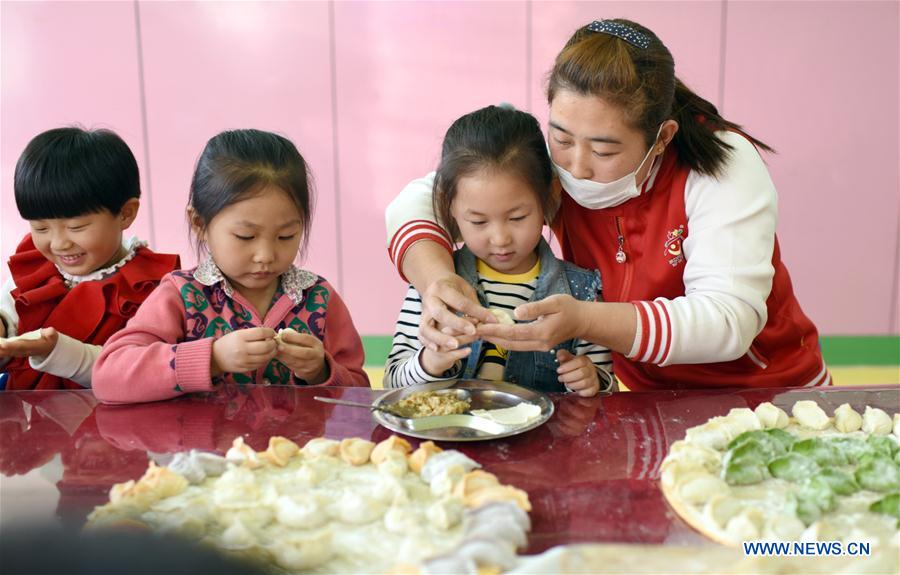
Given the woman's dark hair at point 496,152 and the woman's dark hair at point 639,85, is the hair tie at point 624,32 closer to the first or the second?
the woman's dark hair at point 639,85

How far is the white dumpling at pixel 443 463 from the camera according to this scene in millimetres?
1062

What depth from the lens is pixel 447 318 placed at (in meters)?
1.42

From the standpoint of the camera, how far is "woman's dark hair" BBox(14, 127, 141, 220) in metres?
1.69

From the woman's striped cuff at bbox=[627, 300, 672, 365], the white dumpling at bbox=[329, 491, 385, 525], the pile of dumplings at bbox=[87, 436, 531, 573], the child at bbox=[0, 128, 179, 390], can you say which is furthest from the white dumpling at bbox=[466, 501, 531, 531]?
the child at bbox=[0, 128, 179, 390]

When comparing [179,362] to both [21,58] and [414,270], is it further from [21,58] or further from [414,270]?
[21,58]

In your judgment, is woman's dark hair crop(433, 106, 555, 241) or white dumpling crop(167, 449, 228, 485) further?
woman's dark hair crop(433, 106, 555, 241)

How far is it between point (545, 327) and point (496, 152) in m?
0.39

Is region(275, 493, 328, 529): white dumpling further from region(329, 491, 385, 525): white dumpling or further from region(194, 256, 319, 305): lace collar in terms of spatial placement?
region(194, 256, 319, 305): lace collar

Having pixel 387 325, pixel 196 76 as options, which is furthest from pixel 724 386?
pixel 196 76

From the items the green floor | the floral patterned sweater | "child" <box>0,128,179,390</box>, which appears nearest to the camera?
the floral patterned sweater

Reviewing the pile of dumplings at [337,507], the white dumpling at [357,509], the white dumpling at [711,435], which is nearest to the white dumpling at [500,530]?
the pile of dumplings at [337,507]

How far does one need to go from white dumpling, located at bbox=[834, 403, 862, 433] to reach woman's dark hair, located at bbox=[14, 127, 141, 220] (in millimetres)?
1466

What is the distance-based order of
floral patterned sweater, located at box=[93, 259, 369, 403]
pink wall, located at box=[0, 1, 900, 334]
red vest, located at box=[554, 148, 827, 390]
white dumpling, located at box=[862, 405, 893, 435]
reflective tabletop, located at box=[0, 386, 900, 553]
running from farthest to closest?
pink wall, located at box=[0, 1, 900, 334] < red vest, located at box=[554, 148, 827, 390] < floral patterned sweater, located at box=[93, 259, 369, 403] < white dumpling, located at box=[862, 405, 893, 435] < reflective tabletop, located at box=[0, 386, 900, 553]

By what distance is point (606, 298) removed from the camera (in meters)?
1.71
